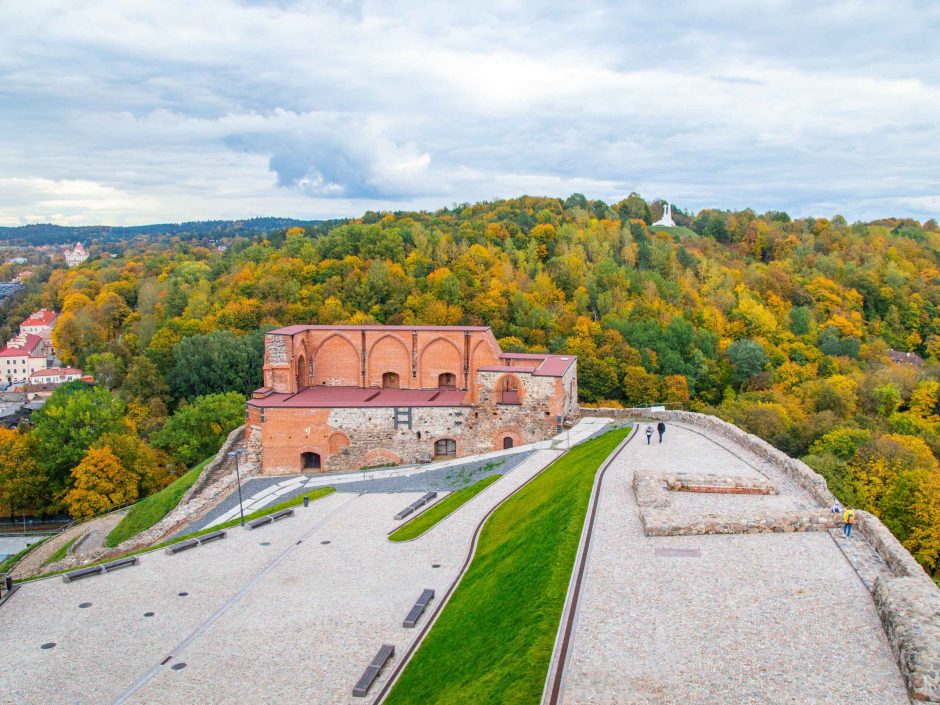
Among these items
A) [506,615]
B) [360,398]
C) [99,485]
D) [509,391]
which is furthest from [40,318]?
[506,615]

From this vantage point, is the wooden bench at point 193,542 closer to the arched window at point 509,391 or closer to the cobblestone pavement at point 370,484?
the cobblestone pavement at point 370,484

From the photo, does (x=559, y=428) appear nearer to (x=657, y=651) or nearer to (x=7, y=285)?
(x=657, y=651)

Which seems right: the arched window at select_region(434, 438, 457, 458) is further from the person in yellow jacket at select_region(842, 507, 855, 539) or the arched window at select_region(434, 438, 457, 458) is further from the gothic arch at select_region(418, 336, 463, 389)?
the person in yellow jacket at select_region(842, 507, 855, 539)

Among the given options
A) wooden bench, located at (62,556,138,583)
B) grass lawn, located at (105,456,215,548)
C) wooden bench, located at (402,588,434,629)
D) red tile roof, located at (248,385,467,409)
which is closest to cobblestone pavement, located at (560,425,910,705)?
wooden bench, located at (402,588,434,629)

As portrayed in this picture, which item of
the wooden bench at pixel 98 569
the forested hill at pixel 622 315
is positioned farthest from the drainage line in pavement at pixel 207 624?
the forested hill at pixel 622 315

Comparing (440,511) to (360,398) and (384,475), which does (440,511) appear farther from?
(360,398)

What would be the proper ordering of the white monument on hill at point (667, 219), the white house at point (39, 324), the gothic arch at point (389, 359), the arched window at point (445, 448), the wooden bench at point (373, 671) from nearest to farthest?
the wooden bench at point (373, 671) < the arched window at point (445, 448) < the gothic arch at point (389, 359) < the white house at point (39, 324) < the white monument on hill at point (667, 219)
